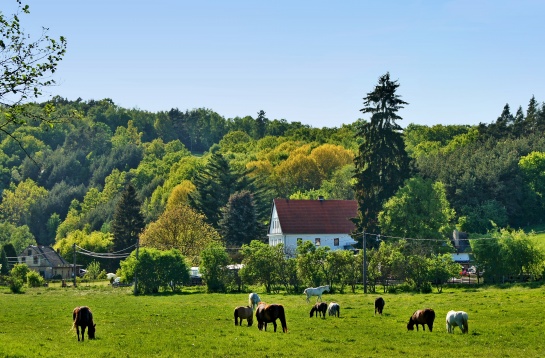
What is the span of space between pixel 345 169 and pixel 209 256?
74765 millimetres

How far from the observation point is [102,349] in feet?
85.1

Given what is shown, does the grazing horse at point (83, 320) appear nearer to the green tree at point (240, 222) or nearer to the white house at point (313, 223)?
the green tree at point (240, 222)

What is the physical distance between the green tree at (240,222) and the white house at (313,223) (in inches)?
125

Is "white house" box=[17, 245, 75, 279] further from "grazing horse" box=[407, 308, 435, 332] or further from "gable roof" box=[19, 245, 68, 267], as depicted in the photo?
"grazing horse" box=[407, 308, 435, 332]

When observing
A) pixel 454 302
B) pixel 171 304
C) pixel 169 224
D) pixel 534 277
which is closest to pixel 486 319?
pixel 454 302

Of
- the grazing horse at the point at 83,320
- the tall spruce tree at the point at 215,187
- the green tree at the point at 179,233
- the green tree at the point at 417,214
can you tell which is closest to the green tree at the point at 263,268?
the green tree at the point at 417,214

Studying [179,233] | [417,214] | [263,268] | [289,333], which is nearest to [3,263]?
[179,233]

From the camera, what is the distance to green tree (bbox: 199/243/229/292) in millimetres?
67938

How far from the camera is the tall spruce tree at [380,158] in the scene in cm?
8369

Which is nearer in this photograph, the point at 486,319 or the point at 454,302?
the point at 486,319

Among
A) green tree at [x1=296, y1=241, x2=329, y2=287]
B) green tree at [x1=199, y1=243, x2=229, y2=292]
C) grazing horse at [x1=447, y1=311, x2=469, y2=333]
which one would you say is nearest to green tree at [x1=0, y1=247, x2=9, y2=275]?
green tree at [x1=199, y1=243, x2=229, y2=292]

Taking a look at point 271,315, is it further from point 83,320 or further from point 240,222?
point 240,222

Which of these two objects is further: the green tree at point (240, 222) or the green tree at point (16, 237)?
the green tree at point (16, 237)

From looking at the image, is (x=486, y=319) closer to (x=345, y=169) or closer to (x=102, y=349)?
(x=102, y=349)
